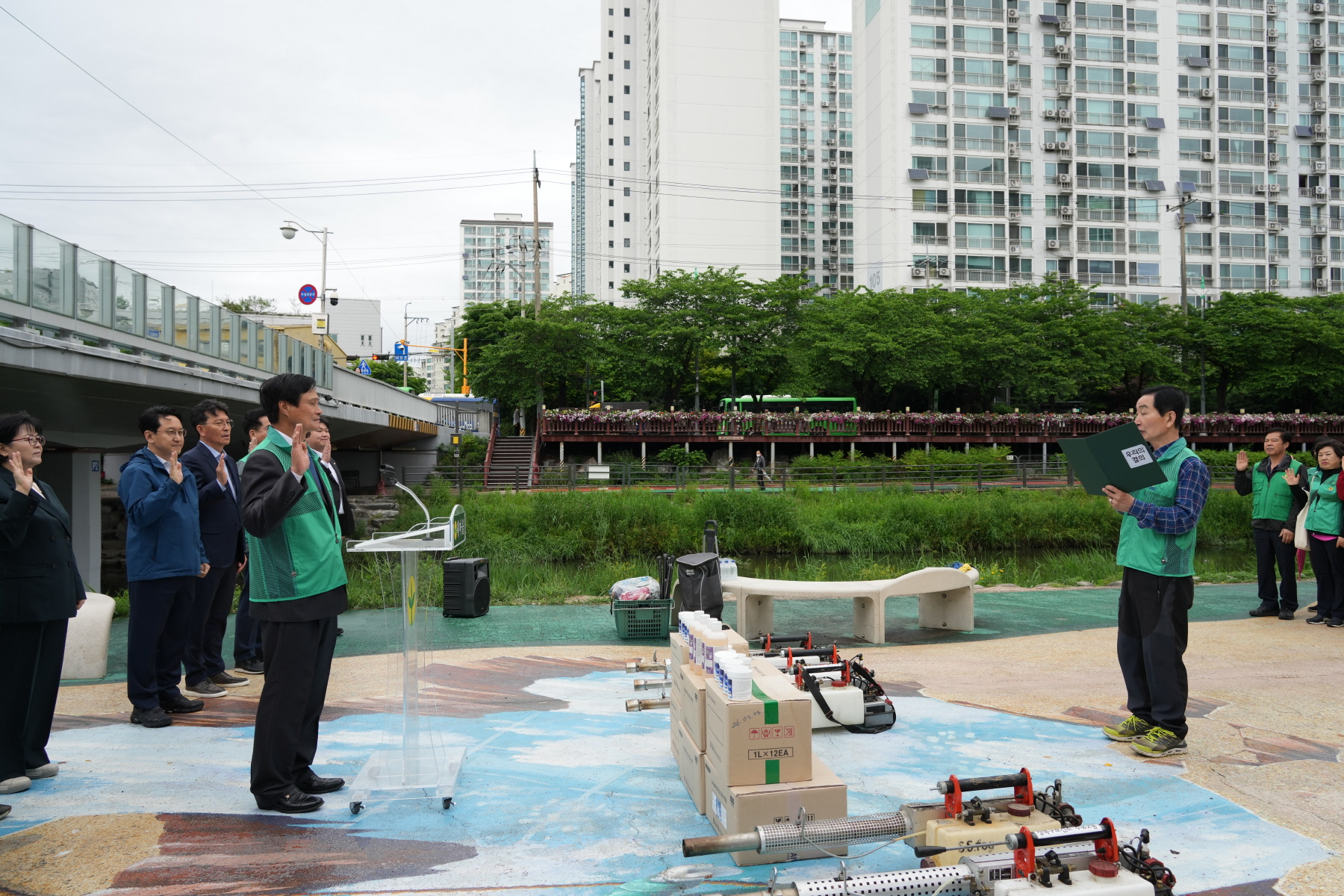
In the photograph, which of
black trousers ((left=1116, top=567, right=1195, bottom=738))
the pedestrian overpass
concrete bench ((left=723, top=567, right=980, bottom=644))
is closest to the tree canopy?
the pedestrian overpass

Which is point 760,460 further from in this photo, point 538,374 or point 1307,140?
point 1307,140

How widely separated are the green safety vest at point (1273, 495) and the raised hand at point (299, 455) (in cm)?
897

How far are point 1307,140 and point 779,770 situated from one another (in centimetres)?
7305

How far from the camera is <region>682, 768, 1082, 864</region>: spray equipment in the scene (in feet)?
10.4

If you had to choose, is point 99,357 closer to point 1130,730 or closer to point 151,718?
point 151,718

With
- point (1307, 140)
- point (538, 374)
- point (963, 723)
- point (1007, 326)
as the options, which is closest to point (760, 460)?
point (538, 374)

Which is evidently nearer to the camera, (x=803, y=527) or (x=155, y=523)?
(x=155, y=523)

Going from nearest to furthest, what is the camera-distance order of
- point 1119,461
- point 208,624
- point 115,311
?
point 1119,461, point 208,624, point 115,311

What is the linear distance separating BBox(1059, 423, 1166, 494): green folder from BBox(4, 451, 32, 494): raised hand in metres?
4.97

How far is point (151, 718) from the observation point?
5230 millimetres

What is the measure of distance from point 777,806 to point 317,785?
2186 mm

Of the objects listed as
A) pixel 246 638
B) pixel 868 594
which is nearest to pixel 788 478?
pixel 868 594

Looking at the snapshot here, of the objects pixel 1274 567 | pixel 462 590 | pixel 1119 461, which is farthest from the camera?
pixel 462 590

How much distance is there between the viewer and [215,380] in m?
13.5
